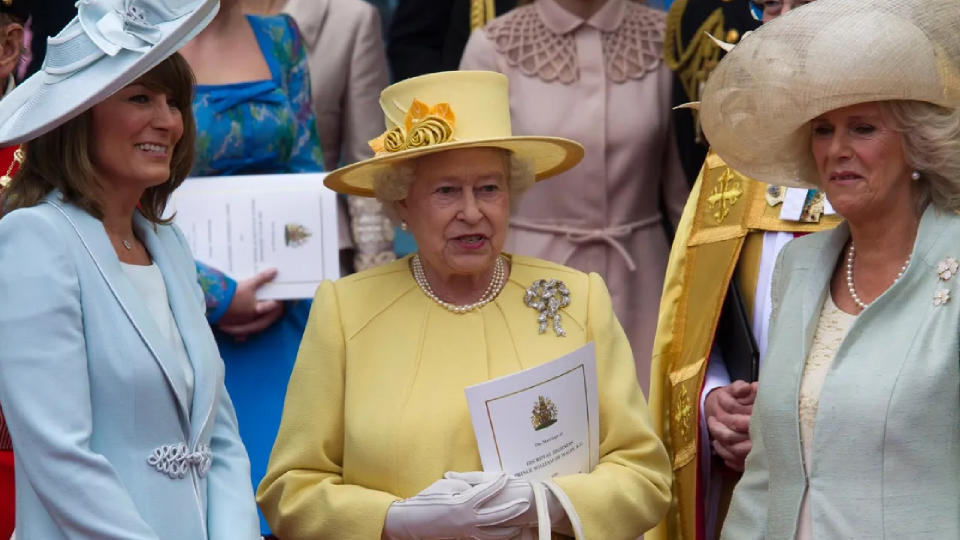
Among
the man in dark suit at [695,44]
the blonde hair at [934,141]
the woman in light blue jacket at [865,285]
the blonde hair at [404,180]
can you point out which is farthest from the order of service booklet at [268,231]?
the blonde hair at [934,141]

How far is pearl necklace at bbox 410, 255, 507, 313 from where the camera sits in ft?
13.7

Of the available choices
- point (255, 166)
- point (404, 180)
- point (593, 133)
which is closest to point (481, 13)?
point (593, 133)

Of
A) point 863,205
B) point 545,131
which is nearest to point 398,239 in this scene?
point 545,131

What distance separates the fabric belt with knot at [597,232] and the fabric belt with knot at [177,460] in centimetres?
244

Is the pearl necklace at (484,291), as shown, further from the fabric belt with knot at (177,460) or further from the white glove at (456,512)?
the fabric belt with knot at (177,460)

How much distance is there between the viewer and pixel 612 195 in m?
5.91

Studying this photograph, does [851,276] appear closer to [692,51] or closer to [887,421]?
[887,421]

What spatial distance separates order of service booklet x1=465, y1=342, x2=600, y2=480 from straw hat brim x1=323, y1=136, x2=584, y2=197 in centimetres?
55

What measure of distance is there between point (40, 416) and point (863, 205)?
1.83 m

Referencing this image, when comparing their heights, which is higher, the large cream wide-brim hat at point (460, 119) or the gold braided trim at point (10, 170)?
the large cream wide-brim hat at point (460, 119)

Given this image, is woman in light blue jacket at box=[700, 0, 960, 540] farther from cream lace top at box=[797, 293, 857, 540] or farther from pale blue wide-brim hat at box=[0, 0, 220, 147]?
pale blue wide-brim hat at box=[0, 0, 220, 147]

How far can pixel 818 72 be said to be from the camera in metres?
3.69

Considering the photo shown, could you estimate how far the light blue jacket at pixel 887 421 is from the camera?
139 inches

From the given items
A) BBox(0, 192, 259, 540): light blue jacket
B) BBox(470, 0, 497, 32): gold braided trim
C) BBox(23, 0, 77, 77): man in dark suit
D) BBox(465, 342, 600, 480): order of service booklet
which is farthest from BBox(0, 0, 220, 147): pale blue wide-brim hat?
BBox(470, 0, 497, 32): gold braided trim
